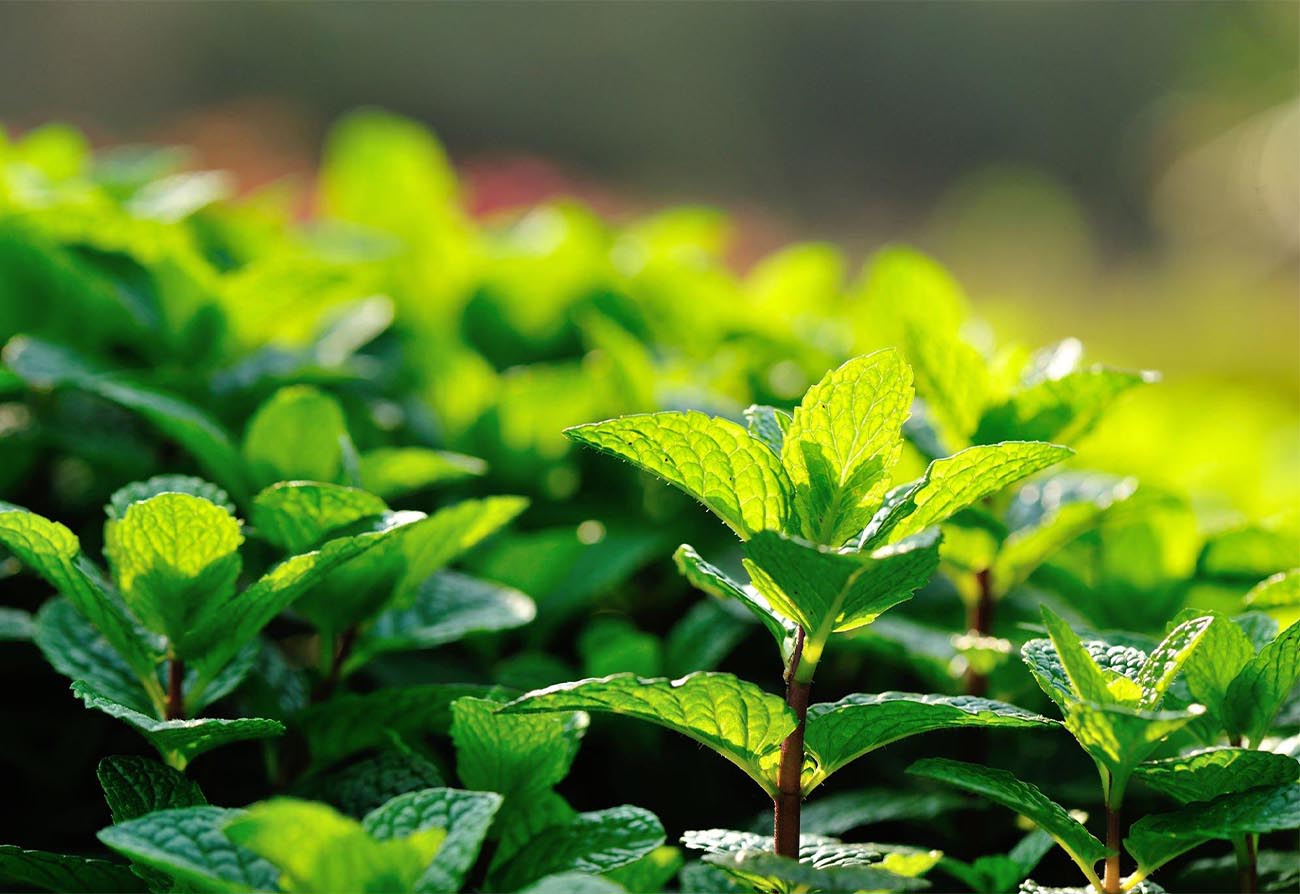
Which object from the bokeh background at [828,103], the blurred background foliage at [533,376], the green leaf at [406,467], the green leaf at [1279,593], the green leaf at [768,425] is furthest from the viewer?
the bokeh background at [828,103]

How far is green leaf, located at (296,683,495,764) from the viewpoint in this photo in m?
0.90

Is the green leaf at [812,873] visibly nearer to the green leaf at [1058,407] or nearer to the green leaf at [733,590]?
the green leaf at [733,590]

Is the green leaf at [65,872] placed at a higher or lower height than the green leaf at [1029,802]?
lower

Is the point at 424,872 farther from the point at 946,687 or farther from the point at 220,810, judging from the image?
the point at 946,687

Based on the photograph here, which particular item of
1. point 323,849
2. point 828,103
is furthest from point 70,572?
point 828,103

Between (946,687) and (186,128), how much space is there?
9106 mm

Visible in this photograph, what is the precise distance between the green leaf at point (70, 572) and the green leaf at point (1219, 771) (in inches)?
26.0

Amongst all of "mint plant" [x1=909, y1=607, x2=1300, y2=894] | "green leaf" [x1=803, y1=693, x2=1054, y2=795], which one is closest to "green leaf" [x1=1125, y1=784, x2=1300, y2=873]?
"mint plant" [x1=909, y1=607, x2=1300, y2=894]

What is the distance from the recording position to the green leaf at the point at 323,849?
23.7 inches

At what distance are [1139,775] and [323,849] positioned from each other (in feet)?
1.62

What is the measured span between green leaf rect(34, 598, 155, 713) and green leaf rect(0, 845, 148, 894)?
10 centimetres

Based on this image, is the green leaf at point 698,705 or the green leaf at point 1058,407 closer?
the green leaf at point 698,705

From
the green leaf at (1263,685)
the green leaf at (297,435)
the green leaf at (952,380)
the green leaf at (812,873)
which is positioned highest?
the green leaf at (952,380)

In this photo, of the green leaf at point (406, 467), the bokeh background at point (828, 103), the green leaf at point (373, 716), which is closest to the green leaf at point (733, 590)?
the green leaf at point (373, 716)
